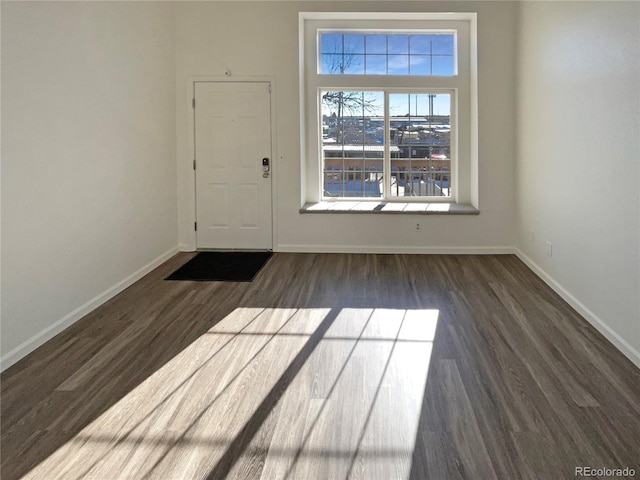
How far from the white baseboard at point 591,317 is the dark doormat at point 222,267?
2.57m

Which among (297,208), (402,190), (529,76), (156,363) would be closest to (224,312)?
(156,363)

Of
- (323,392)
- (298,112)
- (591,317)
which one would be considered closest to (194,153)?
(298,112)

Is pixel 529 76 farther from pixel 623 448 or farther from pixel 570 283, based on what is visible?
pixel 623 448

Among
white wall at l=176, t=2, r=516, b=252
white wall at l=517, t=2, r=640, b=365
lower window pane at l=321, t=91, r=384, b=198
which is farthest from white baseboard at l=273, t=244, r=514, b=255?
lower window pane at l=321, t=91, r=384, b=198

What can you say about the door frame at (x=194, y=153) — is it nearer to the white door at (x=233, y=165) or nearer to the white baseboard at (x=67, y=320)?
the white door at (x=233, y=165)

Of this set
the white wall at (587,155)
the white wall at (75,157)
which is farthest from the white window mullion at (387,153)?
the white wall at (75,157)

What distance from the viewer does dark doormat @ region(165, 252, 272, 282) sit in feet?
14.7

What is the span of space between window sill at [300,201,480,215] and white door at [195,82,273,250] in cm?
60

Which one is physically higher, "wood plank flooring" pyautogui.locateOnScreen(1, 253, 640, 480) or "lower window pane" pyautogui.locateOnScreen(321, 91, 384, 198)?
"lower window pane" pyautogui.locateOnScreen(321, 91, 384, 198)

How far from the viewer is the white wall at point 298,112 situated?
5207mm

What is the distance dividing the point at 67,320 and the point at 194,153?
2701 millimetres

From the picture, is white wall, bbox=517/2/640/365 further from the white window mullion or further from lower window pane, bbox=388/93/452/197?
the white window mullion

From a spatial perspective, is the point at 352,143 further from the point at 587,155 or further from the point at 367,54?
the point at 587,155

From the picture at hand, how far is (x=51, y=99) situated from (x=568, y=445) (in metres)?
3.36
